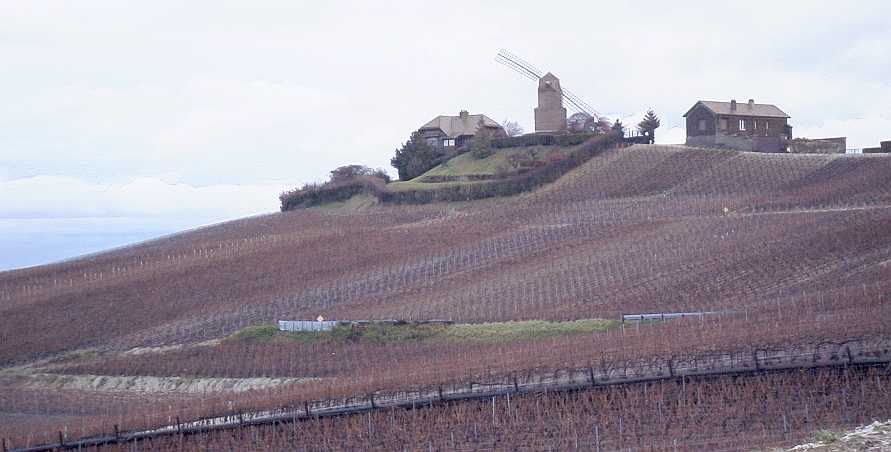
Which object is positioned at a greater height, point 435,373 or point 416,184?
point 416,184

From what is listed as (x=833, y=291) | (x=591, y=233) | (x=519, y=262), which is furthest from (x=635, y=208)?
(x=833, y=291)

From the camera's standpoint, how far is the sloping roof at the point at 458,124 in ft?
260

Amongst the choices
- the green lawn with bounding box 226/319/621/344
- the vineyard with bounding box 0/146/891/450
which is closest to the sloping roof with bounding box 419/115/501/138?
the vineyard with bounding box 0/146/891/450

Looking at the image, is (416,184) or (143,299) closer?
(143,299)

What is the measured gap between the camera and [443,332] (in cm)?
3378

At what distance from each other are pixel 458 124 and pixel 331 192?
1447cm

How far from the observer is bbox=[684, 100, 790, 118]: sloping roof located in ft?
230

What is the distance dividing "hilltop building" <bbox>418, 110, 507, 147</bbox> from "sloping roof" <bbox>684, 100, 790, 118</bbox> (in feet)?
52.4

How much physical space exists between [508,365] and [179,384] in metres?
12.4

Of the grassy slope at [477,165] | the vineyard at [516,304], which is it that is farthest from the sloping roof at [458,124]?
the vineyard at [516,304]

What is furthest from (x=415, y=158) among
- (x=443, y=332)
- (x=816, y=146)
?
(x=443, y=332)

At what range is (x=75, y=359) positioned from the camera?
118ft

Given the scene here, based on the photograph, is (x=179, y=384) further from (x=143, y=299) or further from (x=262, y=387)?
(x=143, y=299)

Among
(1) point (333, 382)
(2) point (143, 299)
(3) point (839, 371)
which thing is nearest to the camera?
(3) point (839, 371)
